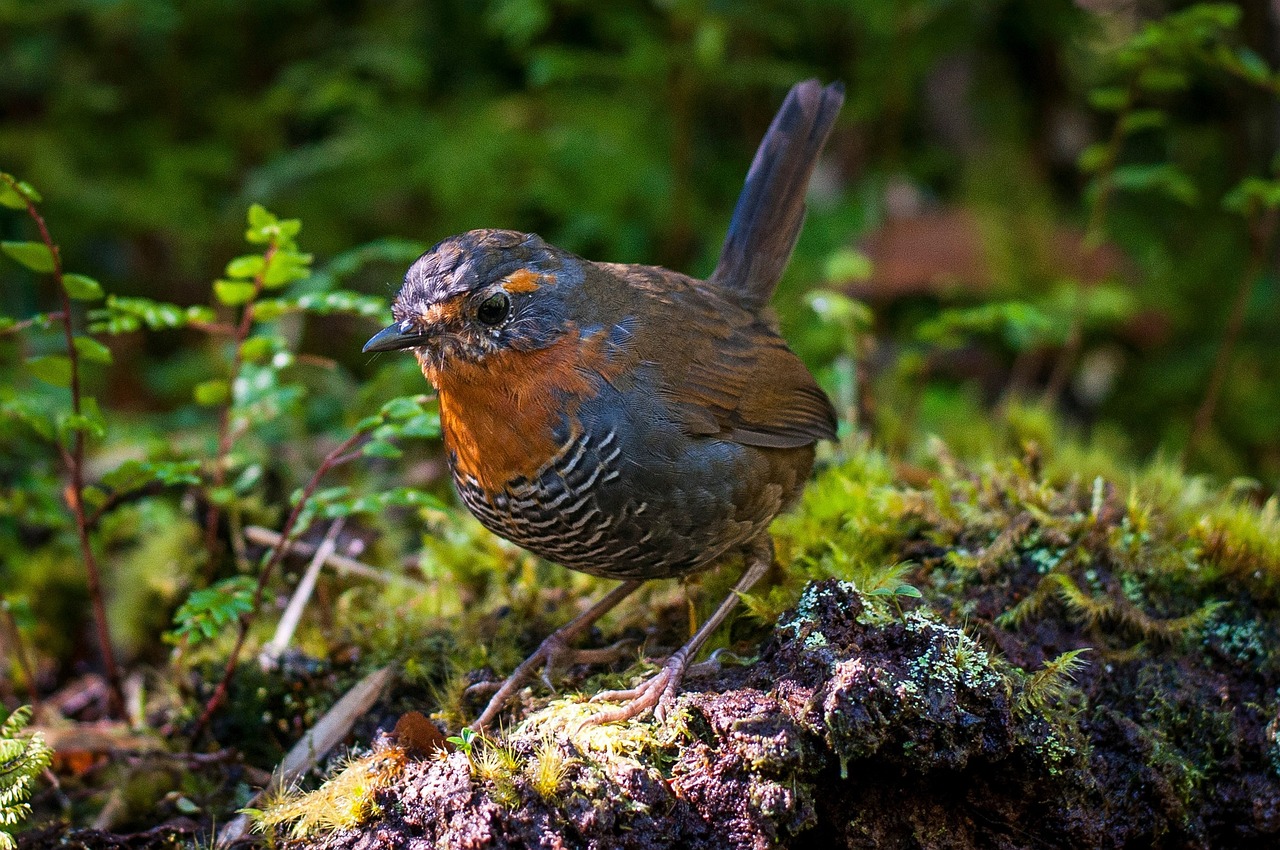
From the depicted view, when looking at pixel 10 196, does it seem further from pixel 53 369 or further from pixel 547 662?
pixel 547 662

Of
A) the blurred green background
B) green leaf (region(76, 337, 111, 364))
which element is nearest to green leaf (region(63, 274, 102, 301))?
green leaf (region(76, 337, 111, 364))

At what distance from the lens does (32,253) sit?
280 cm

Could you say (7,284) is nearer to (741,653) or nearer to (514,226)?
(514,226)

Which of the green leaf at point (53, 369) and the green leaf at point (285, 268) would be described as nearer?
the green leaf at point (53, 369)

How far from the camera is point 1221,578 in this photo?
11.0ft

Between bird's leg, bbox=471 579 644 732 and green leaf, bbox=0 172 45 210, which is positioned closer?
green leaf, bbox=0 172 45 210

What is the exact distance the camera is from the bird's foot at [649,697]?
2744 mm


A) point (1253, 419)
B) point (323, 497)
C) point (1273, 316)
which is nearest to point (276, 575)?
point (323, 497)

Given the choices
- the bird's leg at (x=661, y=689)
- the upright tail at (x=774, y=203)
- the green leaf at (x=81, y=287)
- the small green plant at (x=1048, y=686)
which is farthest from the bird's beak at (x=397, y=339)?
the small green plant at (x=1048, y=686)

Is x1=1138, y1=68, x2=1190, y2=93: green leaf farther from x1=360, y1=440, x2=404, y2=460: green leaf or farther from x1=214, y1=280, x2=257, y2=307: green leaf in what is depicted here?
x1=214, y1=280, x2=257, y2=307: green leaf

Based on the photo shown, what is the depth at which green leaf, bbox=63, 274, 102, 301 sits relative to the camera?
2814 mm

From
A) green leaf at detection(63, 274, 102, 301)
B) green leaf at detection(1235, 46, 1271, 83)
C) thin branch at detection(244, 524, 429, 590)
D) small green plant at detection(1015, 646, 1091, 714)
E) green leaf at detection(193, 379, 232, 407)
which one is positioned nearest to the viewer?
small green plant at detection(1015, 646, 1091, 714)

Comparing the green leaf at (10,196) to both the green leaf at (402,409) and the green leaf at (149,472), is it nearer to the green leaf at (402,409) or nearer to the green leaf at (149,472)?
the green leaf at (149,472)

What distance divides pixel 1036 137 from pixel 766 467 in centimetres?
523
